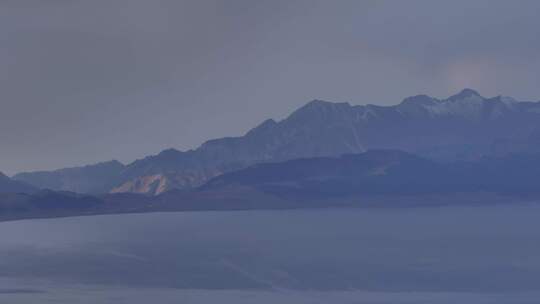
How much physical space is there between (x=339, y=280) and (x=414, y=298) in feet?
66.3

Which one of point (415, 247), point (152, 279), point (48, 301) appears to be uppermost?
point (415, 247)

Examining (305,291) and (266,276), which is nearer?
(305,291)

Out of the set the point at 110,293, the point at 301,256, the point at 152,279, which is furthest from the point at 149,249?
the point at 110,293

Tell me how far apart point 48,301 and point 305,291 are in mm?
33401

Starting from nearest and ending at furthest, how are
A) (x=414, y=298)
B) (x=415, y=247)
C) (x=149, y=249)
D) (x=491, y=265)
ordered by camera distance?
(x=414, y=298), (x=491, y=265), (x=415, y=247), (x=149, y=249)

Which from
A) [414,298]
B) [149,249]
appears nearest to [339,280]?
[414,298]

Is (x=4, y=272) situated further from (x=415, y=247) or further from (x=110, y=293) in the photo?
(x=415, y=247)

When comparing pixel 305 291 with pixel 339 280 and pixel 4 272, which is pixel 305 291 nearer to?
pixel 339 280

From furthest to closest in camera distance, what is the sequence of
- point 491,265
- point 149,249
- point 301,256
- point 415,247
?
point 149,249 < point 415,247 < point 301,256 < point 491,265

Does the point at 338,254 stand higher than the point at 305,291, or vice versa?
the point at 338,254

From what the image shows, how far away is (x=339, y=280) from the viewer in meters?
110

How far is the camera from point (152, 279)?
114 metres

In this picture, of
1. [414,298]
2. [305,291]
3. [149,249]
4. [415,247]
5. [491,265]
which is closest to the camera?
[414,298]

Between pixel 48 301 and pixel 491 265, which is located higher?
pixel 491 265
